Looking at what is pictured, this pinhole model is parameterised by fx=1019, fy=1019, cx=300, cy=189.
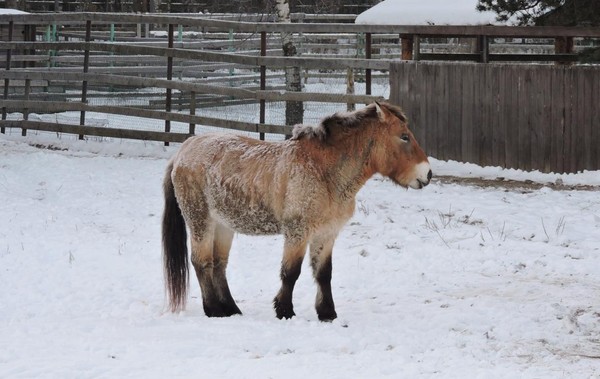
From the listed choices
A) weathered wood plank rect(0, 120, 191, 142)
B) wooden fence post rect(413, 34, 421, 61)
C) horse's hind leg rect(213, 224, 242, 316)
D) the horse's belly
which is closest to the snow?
horse's hind leg rect(213, 224, 242, 316)

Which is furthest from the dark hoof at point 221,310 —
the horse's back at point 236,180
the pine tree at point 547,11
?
the pine tree at point 547,11

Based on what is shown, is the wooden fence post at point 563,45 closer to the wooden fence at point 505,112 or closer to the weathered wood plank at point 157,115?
the wooden fence at point 505,112

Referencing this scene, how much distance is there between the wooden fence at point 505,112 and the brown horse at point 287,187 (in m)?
6.57

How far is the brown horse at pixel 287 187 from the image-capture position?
7.53 metres

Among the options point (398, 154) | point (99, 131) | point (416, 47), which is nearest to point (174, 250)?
point (398, 154)

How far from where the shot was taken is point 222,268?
26.7 ft

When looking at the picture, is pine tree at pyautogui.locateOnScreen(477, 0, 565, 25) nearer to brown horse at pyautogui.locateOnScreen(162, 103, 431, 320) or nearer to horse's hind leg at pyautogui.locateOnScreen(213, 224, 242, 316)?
brown horse at pyautogui.locateOnScreen(162, 103, 431, 320)

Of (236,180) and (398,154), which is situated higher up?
(398,154)

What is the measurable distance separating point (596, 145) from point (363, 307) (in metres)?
6.66

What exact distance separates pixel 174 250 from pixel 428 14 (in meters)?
8.18

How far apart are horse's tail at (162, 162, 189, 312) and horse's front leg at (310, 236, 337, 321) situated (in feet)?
3.49

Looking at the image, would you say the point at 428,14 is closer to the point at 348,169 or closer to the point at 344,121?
the point at 344,121

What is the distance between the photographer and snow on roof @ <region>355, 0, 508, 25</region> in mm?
14781

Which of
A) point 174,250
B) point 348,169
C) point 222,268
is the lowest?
point 222,268
